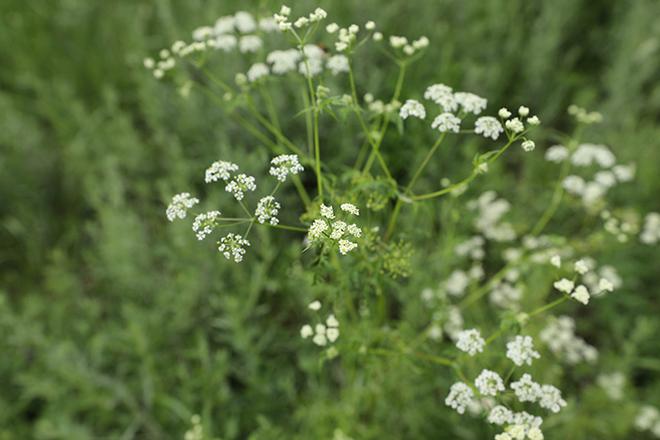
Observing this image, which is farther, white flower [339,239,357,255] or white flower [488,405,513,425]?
white flower [488,405,513,425]

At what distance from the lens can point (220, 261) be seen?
10.5ft

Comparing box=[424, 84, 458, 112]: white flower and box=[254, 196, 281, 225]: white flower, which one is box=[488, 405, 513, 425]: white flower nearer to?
box=[254, 196, 281, 225]: white flower

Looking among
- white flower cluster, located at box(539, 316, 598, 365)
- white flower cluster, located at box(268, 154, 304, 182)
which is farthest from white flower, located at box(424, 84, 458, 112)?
white flower cluster, located at box(539, 316, 598, 365)

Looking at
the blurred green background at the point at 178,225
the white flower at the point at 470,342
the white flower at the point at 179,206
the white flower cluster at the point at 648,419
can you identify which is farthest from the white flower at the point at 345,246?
the white flower cluster at the point at 648,419

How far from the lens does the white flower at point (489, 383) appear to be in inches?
63.6

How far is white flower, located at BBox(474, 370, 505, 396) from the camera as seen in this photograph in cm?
162

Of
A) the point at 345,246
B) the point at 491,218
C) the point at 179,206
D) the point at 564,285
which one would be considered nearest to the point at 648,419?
the point at 491,218

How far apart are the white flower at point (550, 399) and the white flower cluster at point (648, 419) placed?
1.55 metres

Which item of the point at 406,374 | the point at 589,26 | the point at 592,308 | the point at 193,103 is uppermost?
the point at 589,26

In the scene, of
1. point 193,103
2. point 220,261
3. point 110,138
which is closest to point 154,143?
point 110,138

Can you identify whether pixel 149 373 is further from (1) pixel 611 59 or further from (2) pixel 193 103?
(1) pixel 611 59

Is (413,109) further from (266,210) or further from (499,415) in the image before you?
(499,415)

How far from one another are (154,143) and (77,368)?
1908 mm

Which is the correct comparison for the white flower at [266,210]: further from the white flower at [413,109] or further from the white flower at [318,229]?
the white flower at [413,109]
